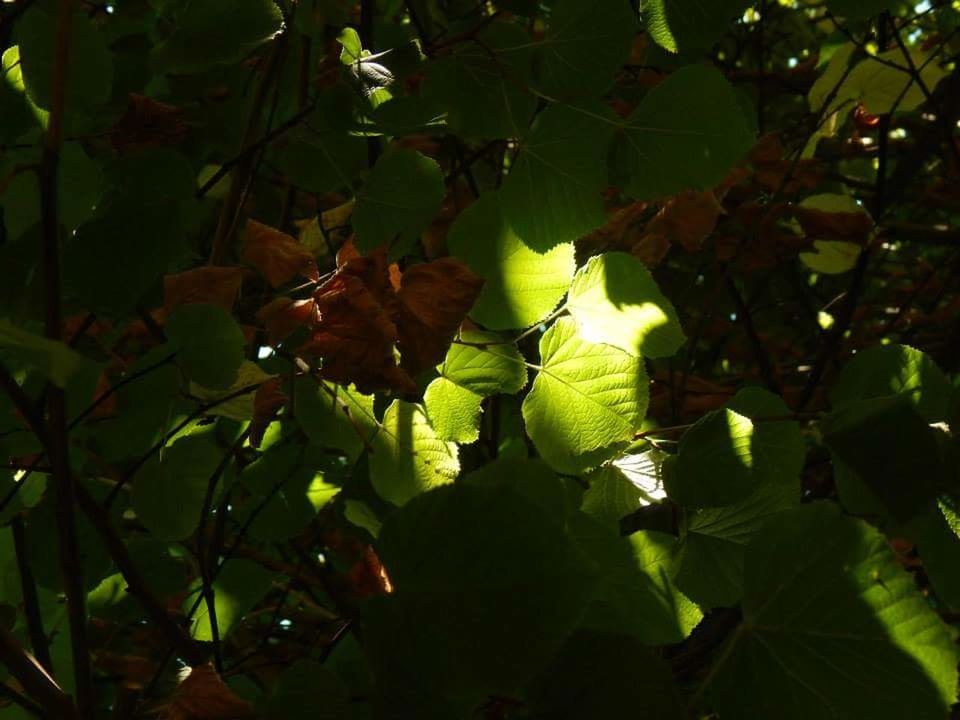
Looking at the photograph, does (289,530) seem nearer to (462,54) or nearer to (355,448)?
(355,448)

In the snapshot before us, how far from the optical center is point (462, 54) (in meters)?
0.65

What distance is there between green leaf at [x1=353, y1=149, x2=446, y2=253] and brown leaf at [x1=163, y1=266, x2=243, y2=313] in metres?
0.09

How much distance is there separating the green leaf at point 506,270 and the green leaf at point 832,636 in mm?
261

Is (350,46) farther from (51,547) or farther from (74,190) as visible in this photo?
(51,547)

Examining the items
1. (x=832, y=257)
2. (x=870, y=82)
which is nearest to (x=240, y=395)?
(x=870, y=82)

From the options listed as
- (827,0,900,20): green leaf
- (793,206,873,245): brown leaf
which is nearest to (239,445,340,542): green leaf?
(827,0,900,20): green leaf

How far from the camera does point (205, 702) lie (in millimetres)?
474

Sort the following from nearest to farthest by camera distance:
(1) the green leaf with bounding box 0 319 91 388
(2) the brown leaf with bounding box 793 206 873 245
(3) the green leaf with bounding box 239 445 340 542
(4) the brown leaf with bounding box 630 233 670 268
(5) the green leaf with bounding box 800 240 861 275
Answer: (1) the green leaf with bounding box 0 319 91 388, (3) the green leaf with bounding box 239 445 340 542, (4) the brown leaf with bounding box 630 233 670 268, (2) the brown leaf with bounding box 793 206 873 245, (5) the green leaf with bounding box 800 240 861 275

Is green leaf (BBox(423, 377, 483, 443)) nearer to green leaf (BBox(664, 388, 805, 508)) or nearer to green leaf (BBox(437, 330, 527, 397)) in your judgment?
green leaf (BBox(437, 330, 527, 397))

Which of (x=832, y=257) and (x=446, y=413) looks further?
(x=832, y=257)

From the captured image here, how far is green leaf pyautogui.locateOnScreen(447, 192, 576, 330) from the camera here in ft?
2.17

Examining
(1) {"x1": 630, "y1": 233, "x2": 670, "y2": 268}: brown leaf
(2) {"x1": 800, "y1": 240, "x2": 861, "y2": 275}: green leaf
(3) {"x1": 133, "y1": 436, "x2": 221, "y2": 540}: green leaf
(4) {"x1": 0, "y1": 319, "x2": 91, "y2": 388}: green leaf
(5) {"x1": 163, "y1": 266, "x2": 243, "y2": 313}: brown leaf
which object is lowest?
(2) {"x1": 800, "y1": 240, "x2": 861, "y2": 275}: green leaf

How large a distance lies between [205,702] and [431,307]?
0.81 ft

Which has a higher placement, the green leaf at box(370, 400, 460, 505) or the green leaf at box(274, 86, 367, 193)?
the green leaf at box(274, 86, 367, 193)
